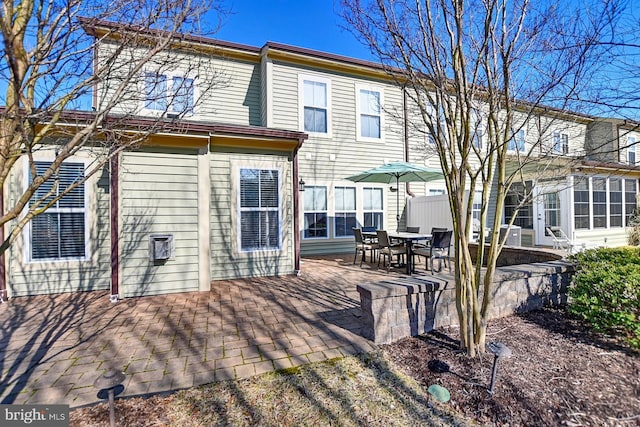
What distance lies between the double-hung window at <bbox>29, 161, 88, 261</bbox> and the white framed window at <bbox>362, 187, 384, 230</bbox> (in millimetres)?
7068

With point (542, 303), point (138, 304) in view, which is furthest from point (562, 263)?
point (138, 304)

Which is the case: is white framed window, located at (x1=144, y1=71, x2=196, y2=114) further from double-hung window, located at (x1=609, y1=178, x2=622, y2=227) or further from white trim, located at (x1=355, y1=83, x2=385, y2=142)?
double-hung window, located at (x1=609, y1=178, x2=622, y2=227)

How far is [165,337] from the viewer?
3.25m

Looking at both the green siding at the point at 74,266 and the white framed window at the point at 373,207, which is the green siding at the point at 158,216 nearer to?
the green siding at the point at 74,266

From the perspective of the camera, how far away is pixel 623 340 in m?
2.88

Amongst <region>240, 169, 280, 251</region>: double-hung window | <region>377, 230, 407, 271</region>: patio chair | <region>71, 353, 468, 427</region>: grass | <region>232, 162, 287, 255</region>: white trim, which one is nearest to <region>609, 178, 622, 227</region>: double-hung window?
<region>377, 230, 407, 271</region>: patio chair

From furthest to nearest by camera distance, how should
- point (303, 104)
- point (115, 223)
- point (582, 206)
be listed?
point (582, 206) < point (303, 104) < point (115, 223)

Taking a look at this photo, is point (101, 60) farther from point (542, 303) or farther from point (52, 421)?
point (542, 303)

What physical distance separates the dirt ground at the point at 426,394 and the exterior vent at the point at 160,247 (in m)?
3.07

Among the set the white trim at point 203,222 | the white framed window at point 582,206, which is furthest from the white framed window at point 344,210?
the white framed window at point 582,206

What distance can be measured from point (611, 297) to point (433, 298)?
5.83 feet

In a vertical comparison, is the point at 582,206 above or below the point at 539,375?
above

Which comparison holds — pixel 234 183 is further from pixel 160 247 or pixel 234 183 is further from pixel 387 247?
pixel 387 247

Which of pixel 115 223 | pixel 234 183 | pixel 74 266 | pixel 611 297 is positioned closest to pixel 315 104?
pixel 234 183
